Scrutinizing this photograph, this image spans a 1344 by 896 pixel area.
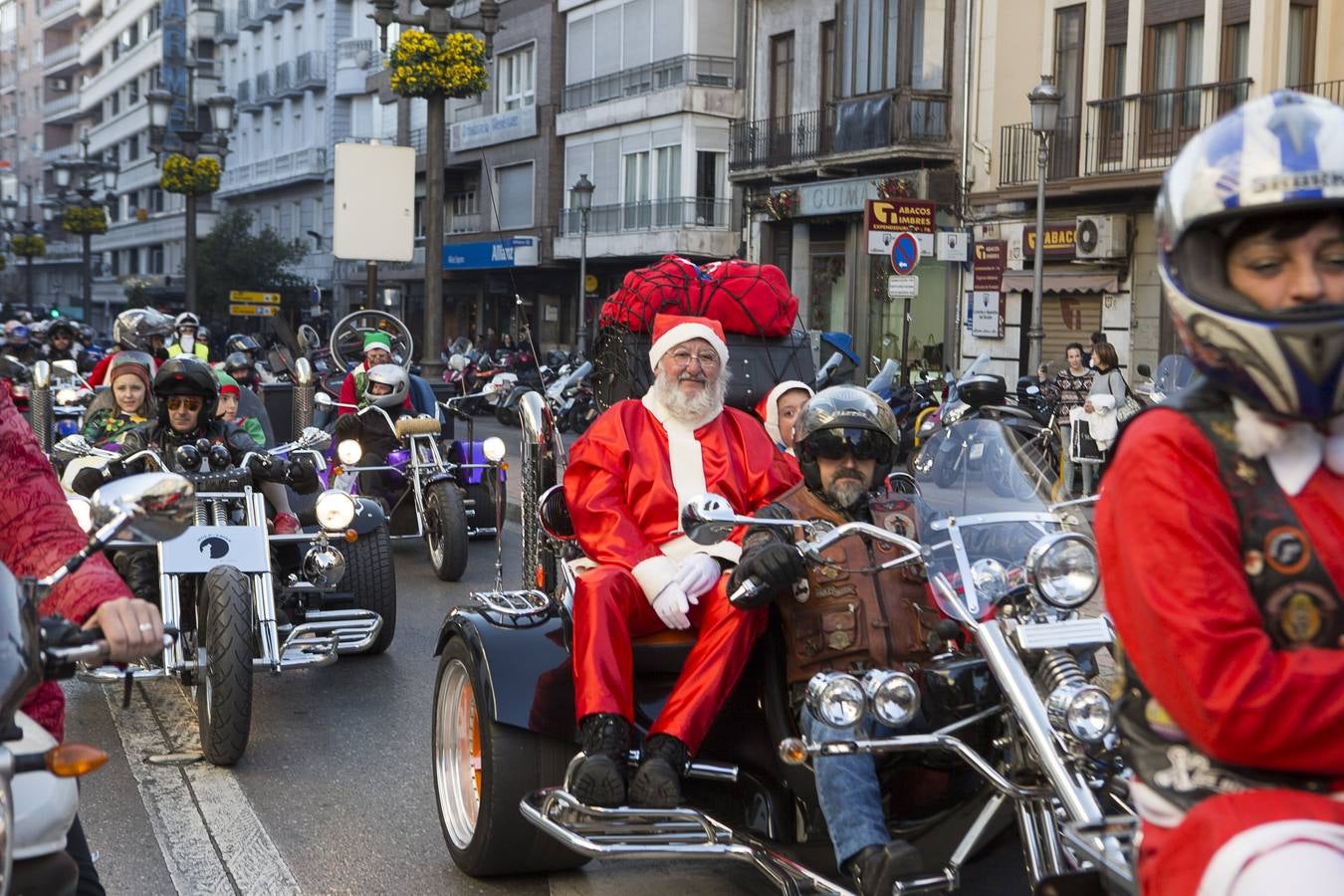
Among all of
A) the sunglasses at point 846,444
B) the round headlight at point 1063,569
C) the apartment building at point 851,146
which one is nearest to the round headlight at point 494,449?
the sunglasses at point 846,444

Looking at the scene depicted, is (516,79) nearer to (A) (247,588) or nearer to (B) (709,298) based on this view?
(B) (709,298)

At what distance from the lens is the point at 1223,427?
223 centimetres

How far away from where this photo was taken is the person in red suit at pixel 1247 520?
2.08 metres

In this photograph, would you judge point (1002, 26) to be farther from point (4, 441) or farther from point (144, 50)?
point (144, 50)

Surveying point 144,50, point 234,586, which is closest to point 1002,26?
point 234,586

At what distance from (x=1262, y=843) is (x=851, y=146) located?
2865cm

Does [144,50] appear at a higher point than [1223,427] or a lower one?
higher

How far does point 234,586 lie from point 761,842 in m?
2.91

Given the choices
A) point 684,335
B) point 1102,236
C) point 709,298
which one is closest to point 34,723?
point 684,335

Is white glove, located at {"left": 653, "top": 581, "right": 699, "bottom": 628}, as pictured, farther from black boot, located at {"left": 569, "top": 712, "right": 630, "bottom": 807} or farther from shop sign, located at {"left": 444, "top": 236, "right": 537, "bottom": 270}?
shop sign, located at {"left": 444, "top": 236, "right": 537, "bottom": 270}

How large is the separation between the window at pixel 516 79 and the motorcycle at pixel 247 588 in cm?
3701

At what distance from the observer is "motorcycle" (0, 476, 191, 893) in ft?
7.64

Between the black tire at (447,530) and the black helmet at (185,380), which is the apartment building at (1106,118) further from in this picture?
the black helmet at (185,380)

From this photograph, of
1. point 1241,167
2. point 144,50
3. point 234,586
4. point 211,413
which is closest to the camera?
point 1241,167
